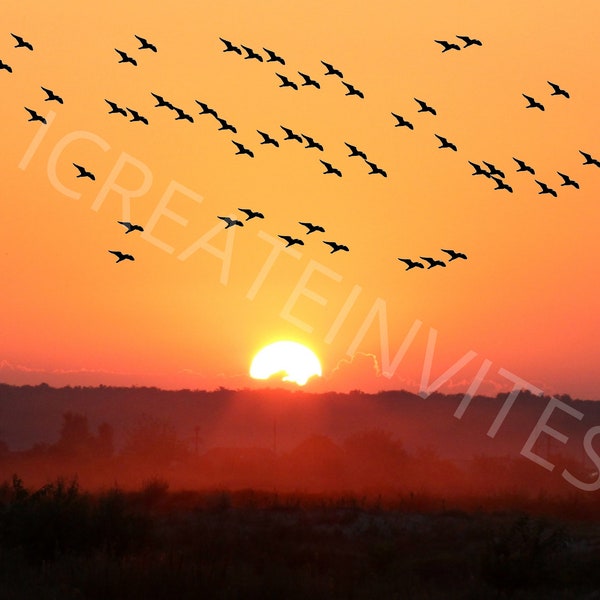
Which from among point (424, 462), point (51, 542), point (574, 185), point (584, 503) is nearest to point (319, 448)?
point (424, 462)

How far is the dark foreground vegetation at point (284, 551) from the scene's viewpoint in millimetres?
34594

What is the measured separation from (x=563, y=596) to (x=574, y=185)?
63.1 ft

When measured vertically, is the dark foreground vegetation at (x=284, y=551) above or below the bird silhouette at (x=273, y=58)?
below

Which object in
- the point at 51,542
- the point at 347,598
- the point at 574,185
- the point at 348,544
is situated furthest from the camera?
the point at 574,185

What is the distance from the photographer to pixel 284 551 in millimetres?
44438

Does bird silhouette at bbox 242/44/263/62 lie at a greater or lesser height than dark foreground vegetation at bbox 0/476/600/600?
greater

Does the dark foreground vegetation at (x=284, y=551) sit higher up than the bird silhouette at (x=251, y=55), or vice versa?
the bird silhouette at (x=251, y=55)

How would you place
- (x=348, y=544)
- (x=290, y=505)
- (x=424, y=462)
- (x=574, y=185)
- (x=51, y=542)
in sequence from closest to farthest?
(x=51, y=542), (x=348, y=544), (x=574, y=185), (x=290, y=505), (x=424, y=462)

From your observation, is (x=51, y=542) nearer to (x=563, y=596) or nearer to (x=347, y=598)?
(x=347, y=598)

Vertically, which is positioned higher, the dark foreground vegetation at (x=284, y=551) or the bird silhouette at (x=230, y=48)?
the bird silhouette at (x=230, y=48)

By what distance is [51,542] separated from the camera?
1544 inches

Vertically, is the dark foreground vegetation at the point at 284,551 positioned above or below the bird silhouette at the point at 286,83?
below

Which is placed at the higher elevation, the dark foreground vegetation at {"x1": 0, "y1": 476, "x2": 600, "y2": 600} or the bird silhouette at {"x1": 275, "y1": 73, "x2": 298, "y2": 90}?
the bird silhouette at {"x1": 275, "y1": 73, "x2": 298, "y2": 90}

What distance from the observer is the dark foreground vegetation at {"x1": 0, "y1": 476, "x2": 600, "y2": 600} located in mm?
34594
